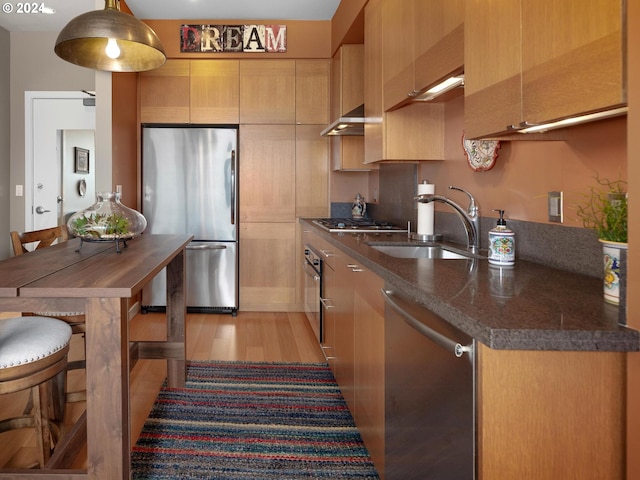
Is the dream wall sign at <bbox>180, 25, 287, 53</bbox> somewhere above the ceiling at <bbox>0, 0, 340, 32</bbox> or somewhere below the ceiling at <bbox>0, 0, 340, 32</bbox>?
below

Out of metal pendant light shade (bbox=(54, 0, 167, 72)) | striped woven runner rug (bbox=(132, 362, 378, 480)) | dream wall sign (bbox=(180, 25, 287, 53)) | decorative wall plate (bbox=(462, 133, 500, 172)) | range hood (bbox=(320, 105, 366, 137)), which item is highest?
dream wall sign (bbox=(180, 25, 287, 53))

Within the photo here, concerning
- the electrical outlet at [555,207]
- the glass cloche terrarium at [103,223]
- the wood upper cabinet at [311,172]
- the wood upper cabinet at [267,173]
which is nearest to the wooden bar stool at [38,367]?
the glass cloche terrarium at [103,223]

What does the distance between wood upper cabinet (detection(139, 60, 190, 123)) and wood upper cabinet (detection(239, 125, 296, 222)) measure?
0.61 metres

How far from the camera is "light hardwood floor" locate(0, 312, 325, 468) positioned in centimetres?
233

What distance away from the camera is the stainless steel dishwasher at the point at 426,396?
1.06 meters

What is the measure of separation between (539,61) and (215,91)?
3982mm

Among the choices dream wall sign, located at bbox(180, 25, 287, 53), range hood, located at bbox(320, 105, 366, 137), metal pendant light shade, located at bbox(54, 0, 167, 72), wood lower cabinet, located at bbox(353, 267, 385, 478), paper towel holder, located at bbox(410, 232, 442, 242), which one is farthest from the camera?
dream wall sign, located at bbox(180, 25, 287, 53)

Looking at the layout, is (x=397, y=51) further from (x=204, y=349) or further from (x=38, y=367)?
(x=204, y=349)

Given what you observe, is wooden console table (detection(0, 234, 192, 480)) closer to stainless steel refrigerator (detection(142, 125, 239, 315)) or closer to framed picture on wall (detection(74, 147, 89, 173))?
stainless steel refrigerator (detection(142, 125, 239, 315))

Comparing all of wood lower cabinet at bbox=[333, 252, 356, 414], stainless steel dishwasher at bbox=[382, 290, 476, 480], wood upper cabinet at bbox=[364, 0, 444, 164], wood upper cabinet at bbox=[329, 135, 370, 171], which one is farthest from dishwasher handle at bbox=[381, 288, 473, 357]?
wood upper cabinet at bbox=[329, 135, 370, 171]

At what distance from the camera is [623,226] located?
1162 mm

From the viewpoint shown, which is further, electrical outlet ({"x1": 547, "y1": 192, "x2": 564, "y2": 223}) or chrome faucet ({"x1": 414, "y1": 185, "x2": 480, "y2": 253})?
chrome faucet ({"x1": 414, "y1": 185, "x2": 480, "y2": 253})

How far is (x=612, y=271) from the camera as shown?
1.16 meters

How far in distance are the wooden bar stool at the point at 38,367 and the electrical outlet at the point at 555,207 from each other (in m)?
1.77
